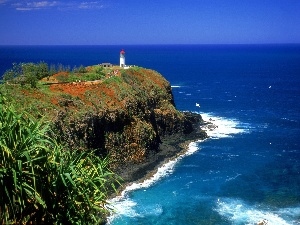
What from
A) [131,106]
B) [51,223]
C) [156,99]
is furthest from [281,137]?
[51,223]

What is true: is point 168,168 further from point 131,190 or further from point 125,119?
point 131,190

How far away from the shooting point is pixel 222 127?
82188 millimetres

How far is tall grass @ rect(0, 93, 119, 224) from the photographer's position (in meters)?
14.4

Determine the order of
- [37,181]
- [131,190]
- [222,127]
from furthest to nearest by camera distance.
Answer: [222,127] → [131,190] → [37,181]

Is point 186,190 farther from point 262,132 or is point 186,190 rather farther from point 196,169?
point 262,132

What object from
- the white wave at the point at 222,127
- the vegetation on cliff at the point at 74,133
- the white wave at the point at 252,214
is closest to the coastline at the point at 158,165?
the vegetation on cliff at the point at 74,133

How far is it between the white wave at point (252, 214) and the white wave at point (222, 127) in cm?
2957

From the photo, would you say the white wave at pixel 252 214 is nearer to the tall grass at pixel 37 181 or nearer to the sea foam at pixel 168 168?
the sea foam at pixel 168 168

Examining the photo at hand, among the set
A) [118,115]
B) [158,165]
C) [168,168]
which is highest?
[118,115]

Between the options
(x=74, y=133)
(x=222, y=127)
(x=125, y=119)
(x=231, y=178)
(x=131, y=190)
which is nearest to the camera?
(x=131, y=190)

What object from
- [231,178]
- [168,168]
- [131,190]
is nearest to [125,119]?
[168,168]

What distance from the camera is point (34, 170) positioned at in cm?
1548

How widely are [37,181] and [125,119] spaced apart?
44372 mm

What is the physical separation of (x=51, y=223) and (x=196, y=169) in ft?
143
